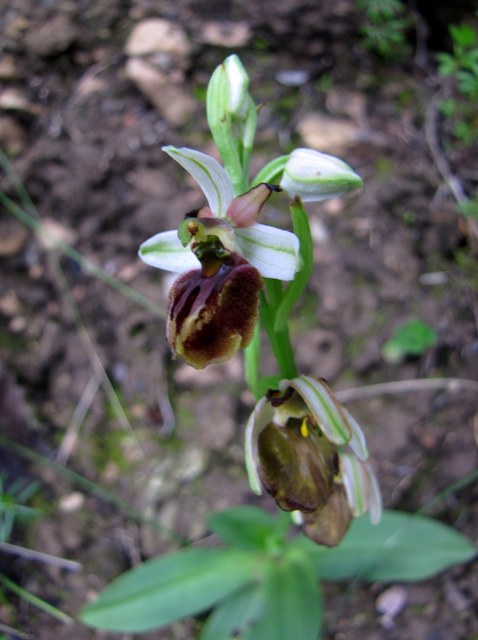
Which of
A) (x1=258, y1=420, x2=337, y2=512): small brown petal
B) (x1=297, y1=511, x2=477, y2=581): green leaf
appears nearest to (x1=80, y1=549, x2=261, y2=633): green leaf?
(x1=297, y1=511, x2=477, y2=581): green leaf

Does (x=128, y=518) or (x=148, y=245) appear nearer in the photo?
(x=148, y=245)

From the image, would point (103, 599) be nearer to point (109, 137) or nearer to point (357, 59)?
point (109, 137)

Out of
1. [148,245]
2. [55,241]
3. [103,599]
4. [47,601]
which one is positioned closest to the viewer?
[148,245]

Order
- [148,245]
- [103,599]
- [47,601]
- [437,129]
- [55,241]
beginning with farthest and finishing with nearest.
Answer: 1. [437,129]
2. [55,241]
3. [47,601]
4. [103,599]
5. [148,245]

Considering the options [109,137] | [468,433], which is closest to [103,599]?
[468,433]

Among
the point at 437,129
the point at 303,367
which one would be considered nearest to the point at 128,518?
the point at 303,367

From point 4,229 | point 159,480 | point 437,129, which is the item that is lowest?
point 159,480

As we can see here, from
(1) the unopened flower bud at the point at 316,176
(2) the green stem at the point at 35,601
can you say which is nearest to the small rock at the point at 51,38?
(1) the unopened flower bud at the point at 316,176

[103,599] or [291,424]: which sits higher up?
[291,424]
